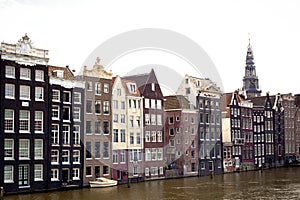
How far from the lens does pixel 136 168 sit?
78.0 meters

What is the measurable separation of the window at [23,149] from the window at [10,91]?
19.0ft

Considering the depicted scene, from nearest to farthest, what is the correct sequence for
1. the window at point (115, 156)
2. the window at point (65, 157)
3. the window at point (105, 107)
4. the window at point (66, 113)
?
the window at point (65, 157) < the window at point (66, 113) < the window at point (105, 107) < the window at point (115, 156)

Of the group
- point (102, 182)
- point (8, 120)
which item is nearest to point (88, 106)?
point (102, 182)

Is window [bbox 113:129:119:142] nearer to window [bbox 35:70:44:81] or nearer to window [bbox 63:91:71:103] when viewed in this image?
window [bbox 63:91:71:103]

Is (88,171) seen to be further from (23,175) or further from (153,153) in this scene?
(153,153)

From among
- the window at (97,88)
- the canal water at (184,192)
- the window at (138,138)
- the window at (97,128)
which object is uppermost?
the window at (97,88)

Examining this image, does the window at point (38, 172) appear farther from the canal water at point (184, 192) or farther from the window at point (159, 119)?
the window at point (159, 119)

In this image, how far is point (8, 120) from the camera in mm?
60125

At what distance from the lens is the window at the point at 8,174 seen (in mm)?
59000

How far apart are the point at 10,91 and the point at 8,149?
289 inches

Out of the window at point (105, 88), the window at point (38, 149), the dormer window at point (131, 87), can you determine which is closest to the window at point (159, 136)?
the dormer window at point (131, 87)

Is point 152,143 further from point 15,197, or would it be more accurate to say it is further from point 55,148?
point 15,197

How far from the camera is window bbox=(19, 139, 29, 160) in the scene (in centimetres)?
6097

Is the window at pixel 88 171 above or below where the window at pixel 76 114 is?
below
